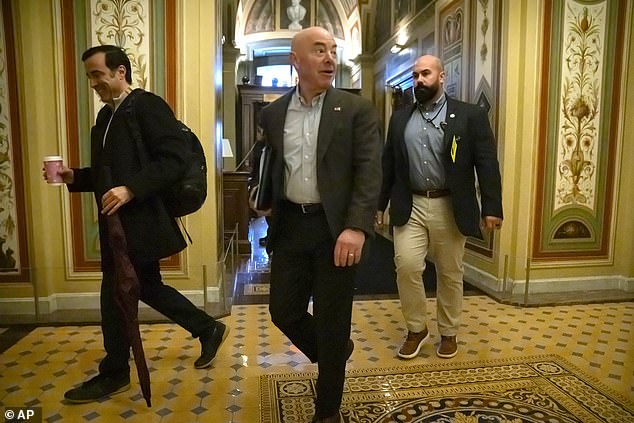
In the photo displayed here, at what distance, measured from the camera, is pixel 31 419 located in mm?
1904

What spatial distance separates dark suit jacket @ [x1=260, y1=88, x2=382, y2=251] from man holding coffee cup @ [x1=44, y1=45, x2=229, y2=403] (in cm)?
64

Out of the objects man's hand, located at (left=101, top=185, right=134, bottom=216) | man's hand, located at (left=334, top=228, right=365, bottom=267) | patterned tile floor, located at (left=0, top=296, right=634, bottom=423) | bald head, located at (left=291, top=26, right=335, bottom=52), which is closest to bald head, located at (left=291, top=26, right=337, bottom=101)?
bald head, located at (left=291, top=26, right=335, bottom=52)

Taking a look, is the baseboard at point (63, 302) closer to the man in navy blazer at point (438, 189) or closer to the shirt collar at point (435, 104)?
the man in navy blazer at point (438, 189)

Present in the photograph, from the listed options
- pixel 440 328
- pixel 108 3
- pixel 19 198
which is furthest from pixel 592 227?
pixel 19 198

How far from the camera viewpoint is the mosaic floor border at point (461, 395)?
1.99 meters

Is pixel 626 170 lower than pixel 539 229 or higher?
higher

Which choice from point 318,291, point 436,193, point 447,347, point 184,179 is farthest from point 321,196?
point 447,347

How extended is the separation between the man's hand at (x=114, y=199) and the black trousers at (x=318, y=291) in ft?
1.97

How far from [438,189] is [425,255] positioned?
0.35 m

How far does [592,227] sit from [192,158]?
344cm

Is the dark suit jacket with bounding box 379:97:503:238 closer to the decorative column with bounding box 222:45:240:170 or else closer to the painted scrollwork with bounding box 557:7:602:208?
the painted scrollwork with bounding box 557:7:602:208

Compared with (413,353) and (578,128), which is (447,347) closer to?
(413,353)

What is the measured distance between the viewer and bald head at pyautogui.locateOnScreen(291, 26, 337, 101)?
1.60m

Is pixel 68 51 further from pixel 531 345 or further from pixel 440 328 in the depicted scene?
pixel 531 345
